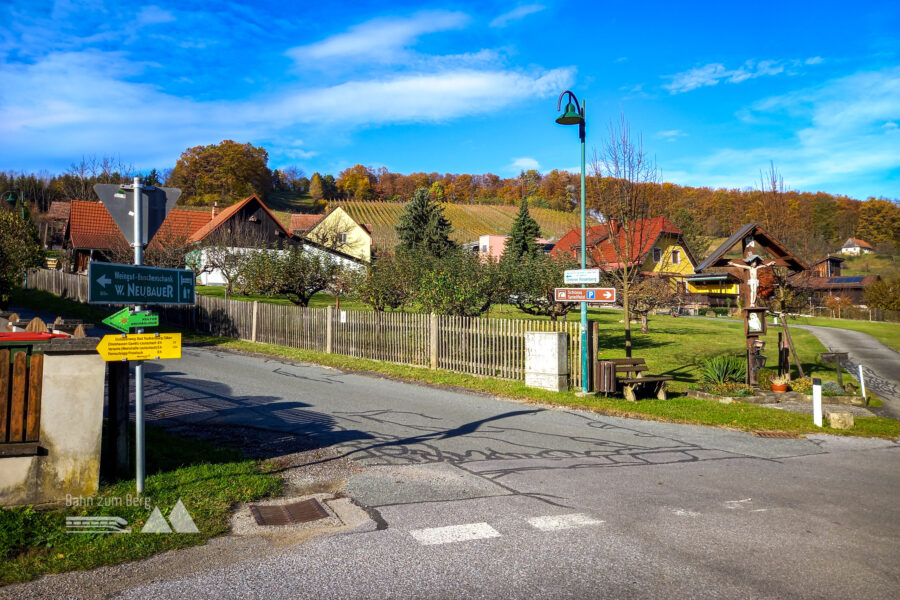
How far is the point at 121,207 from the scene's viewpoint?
5.51m

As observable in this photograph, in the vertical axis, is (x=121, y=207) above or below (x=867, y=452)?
above

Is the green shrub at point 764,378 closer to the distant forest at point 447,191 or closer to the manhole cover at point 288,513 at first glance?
the manhole cover at point 288,513

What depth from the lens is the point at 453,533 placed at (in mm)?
5039

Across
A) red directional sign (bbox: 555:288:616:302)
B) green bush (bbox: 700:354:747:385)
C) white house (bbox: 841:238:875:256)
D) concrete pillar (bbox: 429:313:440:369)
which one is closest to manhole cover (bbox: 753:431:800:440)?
red directional sign (bbox: 555:288:616:302)

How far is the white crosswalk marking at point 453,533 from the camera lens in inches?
192

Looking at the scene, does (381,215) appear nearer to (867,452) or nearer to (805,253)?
(805,253)

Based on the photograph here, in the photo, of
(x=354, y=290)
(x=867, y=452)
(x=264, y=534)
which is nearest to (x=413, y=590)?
(x=264, y=534)

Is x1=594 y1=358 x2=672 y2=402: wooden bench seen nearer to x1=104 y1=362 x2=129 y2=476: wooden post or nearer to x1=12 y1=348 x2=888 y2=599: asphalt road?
x1=12 y1=348 x2=888 y2=599: asphalt road

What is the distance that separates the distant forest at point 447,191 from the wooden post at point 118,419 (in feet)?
173

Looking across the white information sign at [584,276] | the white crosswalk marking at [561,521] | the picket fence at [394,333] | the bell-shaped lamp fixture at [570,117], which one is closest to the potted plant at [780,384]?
the picket fence at [394,333]

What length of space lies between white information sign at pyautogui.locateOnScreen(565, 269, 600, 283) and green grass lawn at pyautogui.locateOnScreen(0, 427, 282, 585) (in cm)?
748

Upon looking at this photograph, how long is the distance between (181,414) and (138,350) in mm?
4662

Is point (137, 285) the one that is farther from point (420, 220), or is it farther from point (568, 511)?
point (420, 220)

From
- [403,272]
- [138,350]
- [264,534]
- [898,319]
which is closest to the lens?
[264,534]
